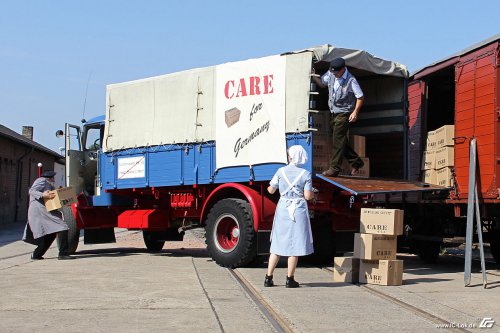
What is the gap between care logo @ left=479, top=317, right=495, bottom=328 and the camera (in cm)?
611

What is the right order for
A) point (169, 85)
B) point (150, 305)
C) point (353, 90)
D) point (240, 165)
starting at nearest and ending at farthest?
point (150, 305), point (353, 90), point (240, 165), point (169, 85)

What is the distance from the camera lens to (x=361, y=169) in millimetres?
11117

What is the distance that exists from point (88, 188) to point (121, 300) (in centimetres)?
782

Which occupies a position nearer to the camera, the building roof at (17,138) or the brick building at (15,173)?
the building roof at (17,138)

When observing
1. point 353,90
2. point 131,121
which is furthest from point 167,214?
point 353,90

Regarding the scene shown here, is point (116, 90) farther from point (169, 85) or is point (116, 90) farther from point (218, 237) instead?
point (218, 237)

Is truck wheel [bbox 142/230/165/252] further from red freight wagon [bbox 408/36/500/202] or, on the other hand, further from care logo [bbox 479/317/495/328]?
care logo [bbox 479/317/495/328]

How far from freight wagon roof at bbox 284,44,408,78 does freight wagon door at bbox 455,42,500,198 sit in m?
1.03

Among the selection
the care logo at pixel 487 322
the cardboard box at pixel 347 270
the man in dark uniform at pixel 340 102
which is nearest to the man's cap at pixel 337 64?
the man in dark uniform at pixel 340 102

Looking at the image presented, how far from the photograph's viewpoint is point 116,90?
1364 centimetres

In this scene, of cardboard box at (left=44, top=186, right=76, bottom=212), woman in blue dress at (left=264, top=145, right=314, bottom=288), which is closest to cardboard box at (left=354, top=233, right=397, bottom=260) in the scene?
woman in blue dress at (left=264, top=145, right=314, bottom=288)

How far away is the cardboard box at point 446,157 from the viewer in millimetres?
10906

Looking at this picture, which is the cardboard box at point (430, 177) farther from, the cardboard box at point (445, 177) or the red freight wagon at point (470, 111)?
the red freight wagon at point (470, 111)

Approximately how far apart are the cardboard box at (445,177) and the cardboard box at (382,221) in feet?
6.71
